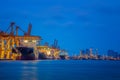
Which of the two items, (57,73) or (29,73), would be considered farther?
(57,73)

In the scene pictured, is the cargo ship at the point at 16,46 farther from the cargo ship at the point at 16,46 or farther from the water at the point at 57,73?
the water at the point at 57,73

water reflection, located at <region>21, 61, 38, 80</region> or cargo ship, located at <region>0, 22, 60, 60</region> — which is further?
cargo ship, located at <region>0, 22, 60, 60</region>

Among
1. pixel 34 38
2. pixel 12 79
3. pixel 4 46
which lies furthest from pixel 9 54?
pixel 12 79

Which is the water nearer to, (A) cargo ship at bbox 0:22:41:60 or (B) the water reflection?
(B) the water reflection

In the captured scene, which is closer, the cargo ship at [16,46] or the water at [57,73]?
the water at [57,73]

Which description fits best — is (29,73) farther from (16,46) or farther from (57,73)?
(16,46)

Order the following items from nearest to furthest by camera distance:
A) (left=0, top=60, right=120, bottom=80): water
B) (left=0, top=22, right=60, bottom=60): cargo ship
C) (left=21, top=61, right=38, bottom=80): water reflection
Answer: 1. (left=21, top=61, right=38, bottom=80): water reflection
2. (left=0, top=60, right=120, bottom=80): water
3. (left=0, top=22, right=60, bottom=60): cargo ship

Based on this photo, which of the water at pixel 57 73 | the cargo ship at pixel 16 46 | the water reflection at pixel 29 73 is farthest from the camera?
the cargo ship at pixel 16 46

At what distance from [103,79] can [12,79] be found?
11890mm

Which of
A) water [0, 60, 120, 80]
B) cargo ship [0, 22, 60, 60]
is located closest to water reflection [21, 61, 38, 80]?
water [0, 60, 120, 80]

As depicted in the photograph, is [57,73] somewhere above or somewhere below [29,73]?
below

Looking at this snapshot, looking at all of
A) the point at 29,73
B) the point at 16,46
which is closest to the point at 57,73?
the point at 29,73

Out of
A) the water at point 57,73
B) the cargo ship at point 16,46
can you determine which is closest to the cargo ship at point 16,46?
the cargo ship at point 16,46

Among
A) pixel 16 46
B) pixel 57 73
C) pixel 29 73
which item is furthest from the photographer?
pixel 16 46
